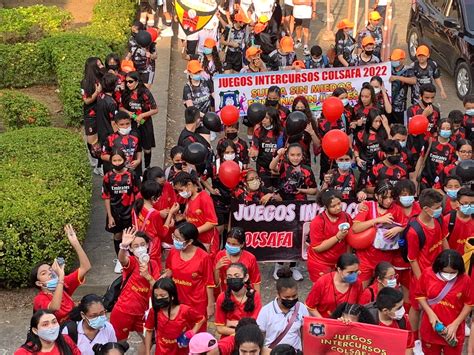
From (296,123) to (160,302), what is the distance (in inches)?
147

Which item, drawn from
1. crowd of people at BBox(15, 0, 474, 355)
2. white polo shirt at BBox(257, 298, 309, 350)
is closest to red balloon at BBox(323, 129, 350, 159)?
crowd of people at BBox(15, 0, 474, 355)

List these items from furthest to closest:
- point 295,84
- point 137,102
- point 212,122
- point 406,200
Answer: point 295,84, point 137,102, point 212,122, point 406,200

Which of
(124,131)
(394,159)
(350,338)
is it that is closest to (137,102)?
(124,131)

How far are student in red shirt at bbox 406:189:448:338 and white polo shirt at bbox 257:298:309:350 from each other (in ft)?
4.48

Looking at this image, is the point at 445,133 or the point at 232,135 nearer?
the point at 445,133

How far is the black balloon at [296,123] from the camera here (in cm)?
1041

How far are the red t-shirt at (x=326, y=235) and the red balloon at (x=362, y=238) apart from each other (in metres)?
0.12

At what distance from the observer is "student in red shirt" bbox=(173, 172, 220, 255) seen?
29.3 feet

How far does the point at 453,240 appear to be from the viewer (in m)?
8.56

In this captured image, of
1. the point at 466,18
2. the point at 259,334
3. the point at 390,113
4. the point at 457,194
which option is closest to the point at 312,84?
the point at 390,113

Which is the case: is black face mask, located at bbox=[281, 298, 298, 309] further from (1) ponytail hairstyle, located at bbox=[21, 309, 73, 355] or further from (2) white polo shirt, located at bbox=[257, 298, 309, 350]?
(1) ponytail hairstyle, located at bbox=[21, 309, 73, 355]

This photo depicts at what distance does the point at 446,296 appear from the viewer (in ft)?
25.0

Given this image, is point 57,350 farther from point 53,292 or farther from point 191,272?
point 191,272

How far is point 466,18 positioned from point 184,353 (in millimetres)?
9544
